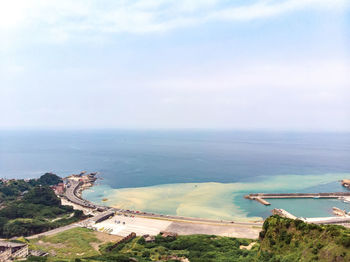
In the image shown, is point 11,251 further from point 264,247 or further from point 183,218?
point 264,247

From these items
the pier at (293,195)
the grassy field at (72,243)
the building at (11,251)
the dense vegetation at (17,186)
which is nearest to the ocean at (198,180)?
the pier at (293,195)

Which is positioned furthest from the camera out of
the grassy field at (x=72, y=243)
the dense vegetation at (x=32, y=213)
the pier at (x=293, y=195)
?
the pier at (x=293, y=195)

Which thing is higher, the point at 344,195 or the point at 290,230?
the point at 290,230

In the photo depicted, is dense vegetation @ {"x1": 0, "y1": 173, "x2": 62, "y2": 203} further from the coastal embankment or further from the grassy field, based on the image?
the grassy field

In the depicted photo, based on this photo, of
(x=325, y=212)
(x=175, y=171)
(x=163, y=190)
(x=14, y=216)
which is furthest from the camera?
(x=175, y=171)

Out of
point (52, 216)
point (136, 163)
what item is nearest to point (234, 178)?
point (136, 163)

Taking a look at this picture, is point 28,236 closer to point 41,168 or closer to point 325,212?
point 325,212

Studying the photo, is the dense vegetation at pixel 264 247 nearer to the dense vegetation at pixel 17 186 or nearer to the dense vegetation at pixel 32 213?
the dense vegetation at pixel 32 213
